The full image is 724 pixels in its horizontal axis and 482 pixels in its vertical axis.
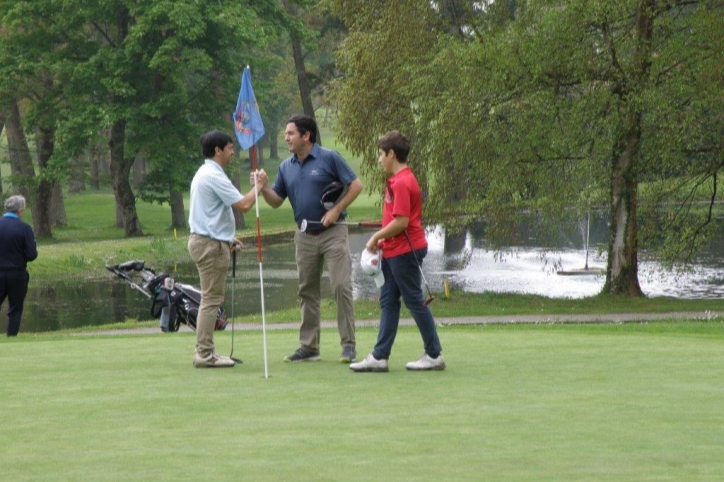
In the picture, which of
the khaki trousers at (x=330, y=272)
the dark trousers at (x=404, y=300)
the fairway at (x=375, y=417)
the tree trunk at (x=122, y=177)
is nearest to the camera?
the fairway at (x=375, y=417)

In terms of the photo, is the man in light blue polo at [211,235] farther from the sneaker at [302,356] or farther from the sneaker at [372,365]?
the sneaker at [372,365]

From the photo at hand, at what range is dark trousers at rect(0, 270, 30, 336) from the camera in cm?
1767

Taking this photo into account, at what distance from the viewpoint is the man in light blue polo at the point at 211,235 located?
10508 millimetres

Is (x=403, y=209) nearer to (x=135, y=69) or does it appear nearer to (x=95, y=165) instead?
(x=135, y=69)

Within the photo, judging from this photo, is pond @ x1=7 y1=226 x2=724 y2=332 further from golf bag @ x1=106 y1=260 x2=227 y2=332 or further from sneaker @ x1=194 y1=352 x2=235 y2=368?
sneaker @ x1=194 y1=352 x2=235 y2=368

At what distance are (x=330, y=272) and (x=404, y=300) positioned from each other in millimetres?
920

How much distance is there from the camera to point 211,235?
10.5 meters

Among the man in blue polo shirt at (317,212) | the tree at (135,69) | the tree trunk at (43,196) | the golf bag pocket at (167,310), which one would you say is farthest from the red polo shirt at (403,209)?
the tree trunk at (43,196)

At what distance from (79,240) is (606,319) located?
32888mm

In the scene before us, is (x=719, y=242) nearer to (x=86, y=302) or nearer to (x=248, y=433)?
(x=86, y=302)

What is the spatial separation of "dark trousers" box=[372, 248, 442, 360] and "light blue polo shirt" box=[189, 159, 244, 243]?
4.59 ft

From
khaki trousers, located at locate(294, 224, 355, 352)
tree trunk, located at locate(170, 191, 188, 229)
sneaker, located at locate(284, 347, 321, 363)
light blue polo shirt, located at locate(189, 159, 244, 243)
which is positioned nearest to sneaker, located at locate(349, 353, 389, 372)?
khaki trousers, located at locate(294, 224, 355, 352)

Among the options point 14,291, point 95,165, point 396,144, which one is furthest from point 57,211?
point 396,144

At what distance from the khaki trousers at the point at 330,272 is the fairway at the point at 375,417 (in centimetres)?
30
